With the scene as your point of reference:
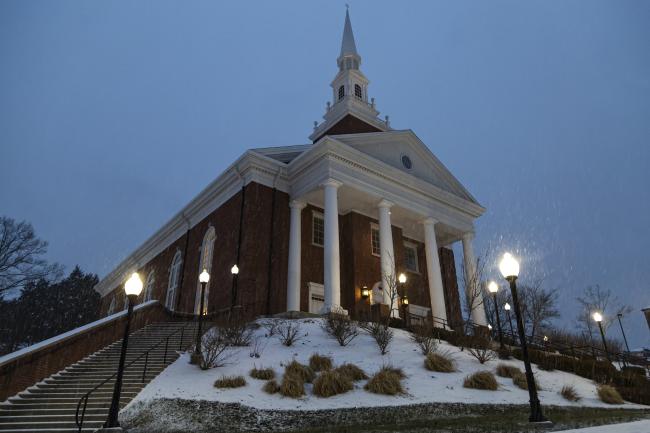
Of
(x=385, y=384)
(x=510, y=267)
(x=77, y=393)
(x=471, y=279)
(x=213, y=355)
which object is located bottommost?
(x=77, y=393)

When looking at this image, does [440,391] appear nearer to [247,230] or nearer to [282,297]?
[282,297]

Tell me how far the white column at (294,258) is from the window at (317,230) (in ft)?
4.71

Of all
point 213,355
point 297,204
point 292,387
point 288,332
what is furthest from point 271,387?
point 297,204

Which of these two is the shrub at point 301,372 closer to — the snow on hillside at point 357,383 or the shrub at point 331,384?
the snow on hillside at point 357,383

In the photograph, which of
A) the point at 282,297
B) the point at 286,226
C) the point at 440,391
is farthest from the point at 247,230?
the point at 440,391

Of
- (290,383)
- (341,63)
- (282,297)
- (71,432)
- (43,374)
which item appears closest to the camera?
(71,432)

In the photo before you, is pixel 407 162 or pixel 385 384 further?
pixel 407 162

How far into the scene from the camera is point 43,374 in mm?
13398

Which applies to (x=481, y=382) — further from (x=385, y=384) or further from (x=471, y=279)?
(x=471, y=279)

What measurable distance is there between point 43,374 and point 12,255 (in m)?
25.0

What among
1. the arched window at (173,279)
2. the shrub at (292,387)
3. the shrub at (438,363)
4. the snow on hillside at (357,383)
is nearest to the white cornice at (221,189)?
the arched window at (173,279)

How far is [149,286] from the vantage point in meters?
37.2

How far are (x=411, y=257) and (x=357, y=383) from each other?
61.0 ft

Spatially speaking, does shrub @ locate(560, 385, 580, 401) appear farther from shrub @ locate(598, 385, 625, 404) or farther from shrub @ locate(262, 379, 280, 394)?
shrub @ locate(262, 379, 280, 394)
